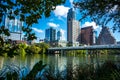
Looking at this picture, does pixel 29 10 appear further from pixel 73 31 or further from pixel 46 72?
pixel 73 31

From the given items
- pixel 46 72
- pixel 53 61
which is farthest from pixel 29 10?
pixel 53 61

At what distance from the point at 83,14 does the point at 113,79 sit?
26.1 feet

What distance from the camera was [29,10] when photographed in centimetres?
382

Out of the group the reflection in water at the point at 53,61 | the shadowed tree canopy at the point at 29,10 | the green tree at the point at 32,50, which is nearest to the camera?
the shadowed tree canopy at the point at 29,10

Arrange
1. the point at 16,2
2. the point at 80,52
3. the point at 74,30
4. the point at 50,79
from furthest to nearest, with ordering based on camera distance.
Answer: the point at 74,30, the point at 80,52, the point at 50,79, the point at 16,2

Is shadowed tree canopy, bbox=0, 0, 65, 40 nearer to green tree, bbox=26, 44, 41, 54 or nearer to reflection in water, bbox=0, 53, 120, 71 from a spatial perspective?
reflection in water, bbox=0, 53, 120, 71

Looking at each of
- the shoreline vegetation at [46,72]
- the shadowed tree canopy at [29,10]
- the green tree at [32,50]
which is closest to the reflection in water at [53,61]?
the shoreline vegetation at [46,72]

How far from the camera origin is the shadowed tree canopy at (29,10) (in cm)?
374

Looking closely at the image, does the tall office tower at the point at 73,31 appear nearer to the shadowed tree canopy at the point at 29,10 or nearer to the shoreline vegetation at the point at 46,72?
the shoreline vegetation at the point at 46,72

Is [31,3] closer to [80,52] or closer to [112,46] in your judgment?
[112,46]

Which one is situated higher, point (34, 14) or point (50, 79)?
point (34, 14)

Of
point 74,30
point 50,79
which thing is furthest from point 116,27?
point 74,30

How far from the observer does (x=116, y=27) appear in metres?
12.9

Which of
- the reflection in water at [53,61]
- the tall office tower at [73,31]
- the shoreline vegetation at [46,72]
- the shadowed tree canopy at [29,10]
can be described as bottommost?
the reflection in water at [53,61]
